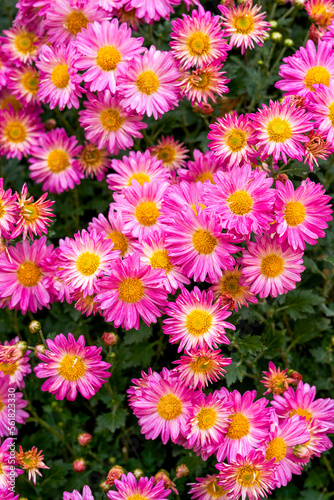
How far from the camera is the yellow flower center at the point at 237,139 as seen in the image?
2.33 m

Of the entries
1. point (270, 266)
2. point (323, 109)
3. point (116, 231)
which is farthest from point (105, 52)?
point (270, 266)

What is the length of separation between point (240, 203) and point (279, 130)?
39 cm

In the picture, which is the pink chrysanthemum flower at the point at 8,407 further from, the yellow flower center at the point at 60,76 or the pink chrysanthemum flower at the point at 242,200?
the yellow flower center at the point at 60,76

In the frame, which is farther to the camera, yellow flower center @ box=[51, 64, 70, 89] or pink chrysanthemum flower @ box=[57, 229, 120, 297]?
yellow flower center @ box=[51, 64, 70, 89]

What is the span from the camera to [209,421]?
2199 mm

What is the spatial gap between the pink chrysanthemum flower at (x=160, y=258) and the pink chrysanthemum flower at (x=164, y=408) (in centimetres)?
44

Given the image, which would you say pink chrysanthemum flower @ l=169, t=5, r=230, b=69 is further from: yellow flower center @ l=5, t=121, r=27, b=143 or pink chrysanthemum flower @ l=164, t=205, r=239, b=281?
yellow flower center @ l=5, t=121, r=27, b=143

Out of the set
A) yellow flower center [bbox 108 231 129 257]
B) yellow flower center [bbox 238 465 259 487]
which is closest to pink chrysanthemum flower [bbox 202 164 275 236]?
yellow flower center [bbox 108 231 129 257]

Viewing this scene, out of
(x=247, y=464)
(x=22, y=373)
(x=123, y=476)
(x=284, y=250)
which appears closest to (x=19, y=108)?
(x=22, y=373)

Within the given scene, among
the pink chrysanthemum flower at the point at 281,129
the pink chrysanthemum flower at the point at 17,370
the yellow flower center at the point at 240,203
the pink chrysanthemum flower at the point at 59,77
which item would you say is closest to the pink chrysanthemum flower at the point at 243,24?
the pink chrysanthemum flower at the point at 281,129

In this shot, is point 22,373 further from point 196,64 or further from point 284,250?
point 196,64

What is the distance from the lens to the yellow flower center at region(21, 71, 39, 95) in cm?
310

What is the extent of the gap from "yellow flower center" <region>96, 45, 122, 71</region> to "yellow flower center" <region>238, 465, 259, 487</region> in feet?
6.72

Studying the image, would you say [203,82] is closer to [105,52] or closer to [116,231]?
[105,52]
